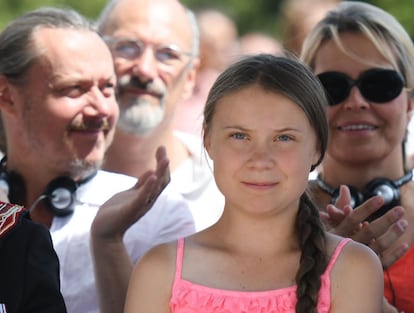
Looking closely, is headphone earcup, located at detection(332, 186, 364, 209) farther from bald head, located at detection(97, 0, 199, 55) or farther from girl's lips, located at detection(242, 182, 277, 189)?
bald head, located at detection(97, 0, 199, 55)

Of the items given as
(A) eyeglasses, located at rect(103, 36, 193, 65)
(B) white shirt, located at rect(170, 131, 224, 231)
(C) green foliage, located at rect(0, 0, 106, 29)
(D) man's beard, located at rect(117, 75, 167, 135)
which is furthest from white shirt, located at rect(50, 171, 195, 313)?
(C) green foliage, located at rect(0, 0, 106, 29)

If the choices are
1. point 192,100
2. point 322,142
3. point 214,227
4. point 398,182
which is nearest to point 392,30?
point 398,182

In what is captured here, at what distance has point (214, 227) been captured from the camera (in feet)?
10.2

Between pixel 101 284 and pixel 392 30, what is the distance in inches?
51.9

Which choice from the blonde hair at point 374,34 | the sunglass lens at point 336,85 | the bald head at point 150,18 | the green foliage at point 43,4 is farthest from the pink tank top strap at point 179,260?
the green foliage at point 43,4

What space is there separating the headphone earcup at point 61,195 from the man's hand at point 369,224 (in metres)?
0.97

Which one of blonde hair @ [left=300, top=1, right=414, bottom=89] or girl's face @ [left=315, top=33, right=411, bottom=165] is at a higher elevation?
blonde hair @ [left=300, top=1, right=414, bottom=89]

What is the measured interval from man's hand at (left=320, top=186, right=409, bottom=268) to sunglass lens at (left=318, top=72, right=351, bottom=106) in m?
0.50

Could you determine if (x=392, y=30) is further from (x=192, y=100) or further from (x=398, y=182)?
(x=192, y=100)

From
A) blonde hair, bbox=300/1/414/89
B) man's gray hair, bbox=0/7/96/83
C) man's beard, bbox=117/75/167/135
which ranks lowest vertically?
man's beard, bbox=117/75/167/135

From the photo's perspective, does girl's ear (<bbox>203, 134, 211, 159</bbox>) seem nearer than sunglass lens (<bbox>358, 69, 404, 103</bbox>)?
Yes

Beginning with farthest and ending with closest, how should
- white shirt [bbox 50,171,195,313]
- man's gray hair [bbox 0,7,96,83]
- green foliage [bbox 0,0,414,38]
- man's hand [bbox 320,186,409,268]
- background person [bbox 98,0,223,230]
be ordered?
green foliage [bbox 0,0,414,38], background person [bbox 98,0,223,230], man's gray hair [bbox 0,7,96,83], white shirt [bbox 50,171,195,313], man's hand [bbox 320,186,409,268]

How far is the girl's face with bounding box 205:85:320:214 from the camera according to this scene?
116 inches

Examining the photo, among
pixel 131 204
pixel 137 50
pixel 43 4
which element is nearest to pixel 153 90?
pixel 137 50
